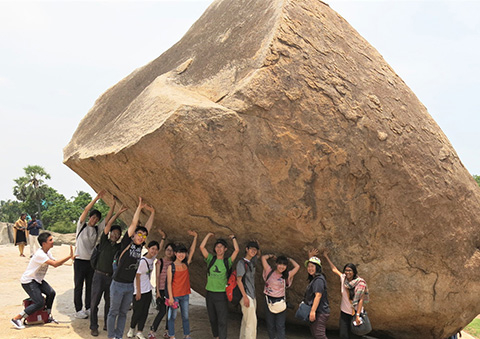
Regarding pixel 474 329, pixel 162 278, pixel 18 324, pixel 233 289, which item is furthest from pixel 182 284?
pixel 474 329

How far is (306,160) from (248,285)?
1.63m

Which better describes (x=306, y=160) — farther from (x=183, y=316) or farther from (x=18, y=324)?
(x=18, y=324)

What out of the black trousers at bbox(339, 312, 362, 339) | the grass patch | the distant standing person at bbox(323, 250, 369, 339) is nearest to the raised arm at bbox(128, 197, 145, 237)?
the distant standing person at bbox(323, 250, 369, 339)

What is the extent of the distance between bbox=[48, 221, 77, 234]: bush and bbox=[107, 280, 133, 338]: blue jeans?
89.6 ft

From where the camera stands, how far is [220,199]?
4.68m

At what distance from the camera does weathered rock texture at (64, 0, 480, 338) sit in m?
4.42

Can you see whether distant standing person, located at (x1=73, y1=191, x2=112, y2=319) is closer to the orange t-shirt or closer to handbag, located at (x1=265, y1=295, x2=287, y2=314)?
the orange t-shirt

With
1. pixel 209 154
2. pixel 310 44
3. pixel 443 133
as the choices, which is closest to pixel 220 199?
pixel 209 154

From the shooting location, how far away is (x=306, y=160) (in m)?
4.57

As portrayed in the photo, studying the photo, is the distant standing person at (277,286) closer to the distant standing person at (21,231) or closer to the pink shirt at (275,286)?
the pink shirt at (275,286)

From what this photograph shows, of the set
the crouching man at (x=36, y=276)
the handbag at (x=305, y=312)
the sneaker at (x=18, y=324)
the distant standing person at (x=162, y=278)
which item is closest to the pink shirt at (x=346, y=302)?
the handbag at (x=305, y=312)

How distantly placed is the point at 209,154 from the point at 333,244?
188 centimetres

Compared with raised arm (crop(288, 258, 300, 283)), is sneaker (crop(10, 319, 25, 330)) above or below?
below

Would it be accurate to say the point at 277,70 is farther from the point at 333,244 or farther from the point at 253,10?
the point at 333,244
